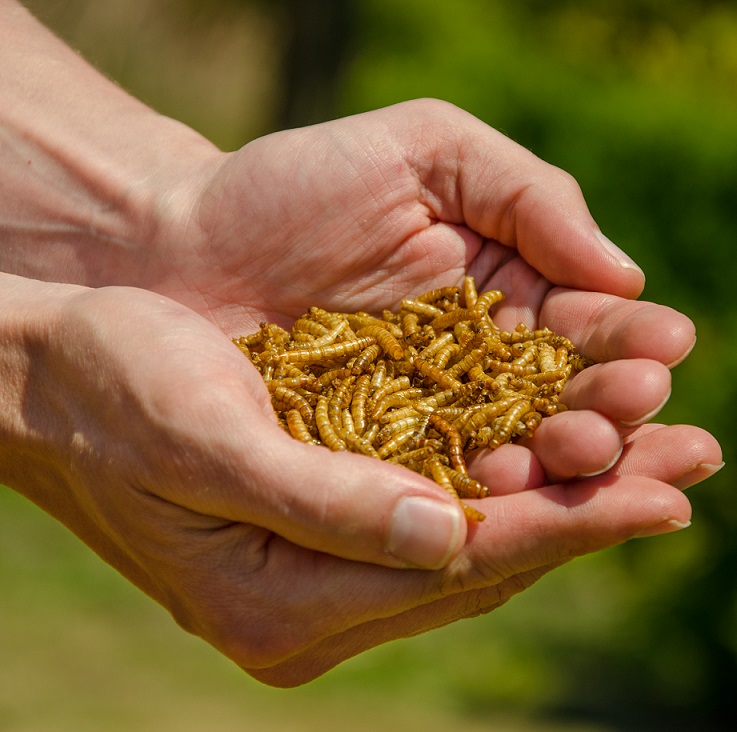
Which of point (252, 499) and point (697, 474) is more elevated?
point (697, 474)

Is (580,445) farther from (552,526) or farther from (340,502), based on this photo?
(340,502)

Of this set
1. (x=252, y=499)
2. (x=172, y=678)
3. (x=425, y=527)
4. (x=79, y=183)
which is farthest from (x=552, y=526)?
(x=172, y=678)

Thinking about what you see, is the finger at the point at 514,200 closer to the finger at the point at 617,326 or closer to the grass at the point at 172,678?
the finger at the point at 617,326

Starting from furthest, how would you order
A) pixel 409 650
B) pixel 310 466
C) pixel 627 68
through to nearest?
pixel 627 68
pixel 409 650
pixel 310 466

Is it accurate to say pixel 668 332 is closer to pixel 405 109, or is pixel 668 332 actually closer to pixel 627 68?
pixel 405 109

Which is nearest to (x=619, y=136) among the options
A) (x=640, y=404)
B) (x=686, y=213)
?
(x=686, y=213)

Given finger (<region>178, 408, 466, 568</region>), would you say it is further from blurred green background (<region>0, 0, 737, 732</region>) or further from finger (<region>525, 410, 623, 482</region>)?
blurred green background (<region>0, 0, 737, 732</region>)
